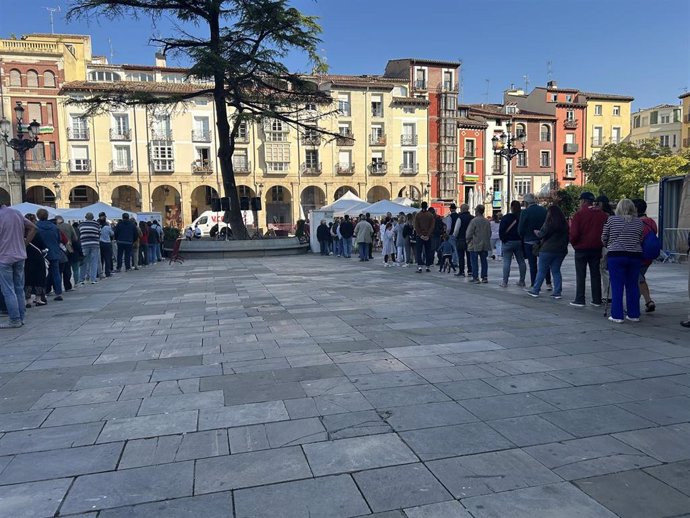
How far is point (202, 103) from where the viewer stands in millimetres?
44906

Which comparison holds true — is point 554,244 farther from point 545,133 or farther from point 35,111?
point 545,133

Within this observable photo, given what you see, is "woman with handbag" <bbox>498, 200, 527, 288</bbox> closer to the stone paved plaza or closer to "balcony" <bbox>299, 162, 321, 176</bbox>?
the stone paved plaza

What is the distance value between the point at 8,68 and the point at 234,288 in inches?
1617

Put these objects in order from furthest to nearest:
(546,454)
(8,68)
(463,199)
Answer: (463,199) < (8,68) < (546,454)

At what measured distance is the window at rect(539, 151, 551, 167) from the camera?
56266 mm

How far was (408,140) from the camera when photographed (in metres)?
49.8

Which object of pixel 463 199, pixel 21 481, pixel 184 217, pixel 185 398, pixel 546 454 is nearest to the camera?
pixel 21 481

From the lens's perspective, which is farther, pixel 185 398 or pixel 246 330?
pixel 246 330

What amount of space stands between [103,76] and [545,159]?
145 feet

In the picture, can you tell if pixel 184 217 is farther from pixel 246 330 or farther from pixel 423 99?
pixel 246 330

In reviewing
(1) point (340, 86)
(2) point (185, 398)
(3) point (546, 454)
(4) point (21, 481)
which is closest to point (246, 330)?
(2) point (185, 398)

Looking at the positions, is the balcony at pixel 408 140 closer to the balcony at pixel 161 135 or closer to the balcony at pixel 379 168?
the balcony at pixel 379 168

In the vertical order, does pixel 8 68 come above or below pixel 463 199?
above

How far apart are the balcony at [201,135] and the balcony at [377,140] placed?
14394 millimetres
